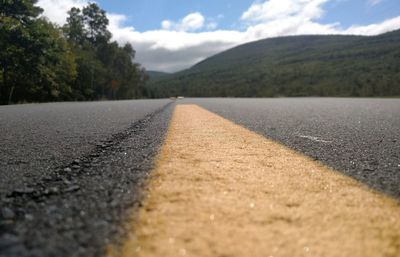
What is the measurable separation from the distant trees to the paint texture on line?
24.1 meters

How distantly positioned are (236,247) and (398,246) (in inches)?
16.8

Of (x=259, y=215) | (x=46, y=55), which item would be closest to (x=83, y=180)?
(x=259, y=215)

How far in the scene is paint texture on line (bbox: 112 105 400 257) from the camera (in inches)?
33.5

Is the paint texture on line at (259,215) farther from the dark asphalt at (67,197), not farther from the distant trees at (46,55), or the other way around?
the distant trees at (46,55)

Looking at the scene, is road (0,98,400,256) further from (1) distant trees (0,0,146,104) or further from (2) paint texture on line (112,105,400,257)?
(1) distant trees (0,0,146,104)

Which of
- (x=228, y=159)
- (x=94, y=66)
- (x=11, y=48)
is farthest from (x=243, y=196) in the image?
(x=94, y=66)

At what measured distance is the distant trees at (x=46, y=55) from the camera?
74.4 ft

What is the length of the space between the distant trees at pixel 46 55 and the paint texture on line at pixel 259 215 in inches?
948

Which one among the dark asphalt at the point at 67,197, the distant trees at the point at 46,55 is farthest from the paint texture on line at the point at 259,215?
the distant trees at the point at 46,55

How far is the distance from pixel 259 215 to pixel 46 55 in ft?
85.8

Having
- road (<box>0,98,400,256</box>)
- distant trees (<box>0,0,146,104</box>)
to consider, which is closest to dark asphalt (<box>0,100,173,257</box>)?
road (<box>0,98,400,256</box>)

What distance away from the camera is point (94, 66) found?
42.2m

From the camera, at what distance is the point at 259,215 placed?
1.04 m

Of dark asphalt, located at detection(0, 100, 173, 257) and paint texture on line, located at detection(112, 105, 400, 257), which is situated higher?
dark asphalt, located at detection(0, 100, 173, 257)
